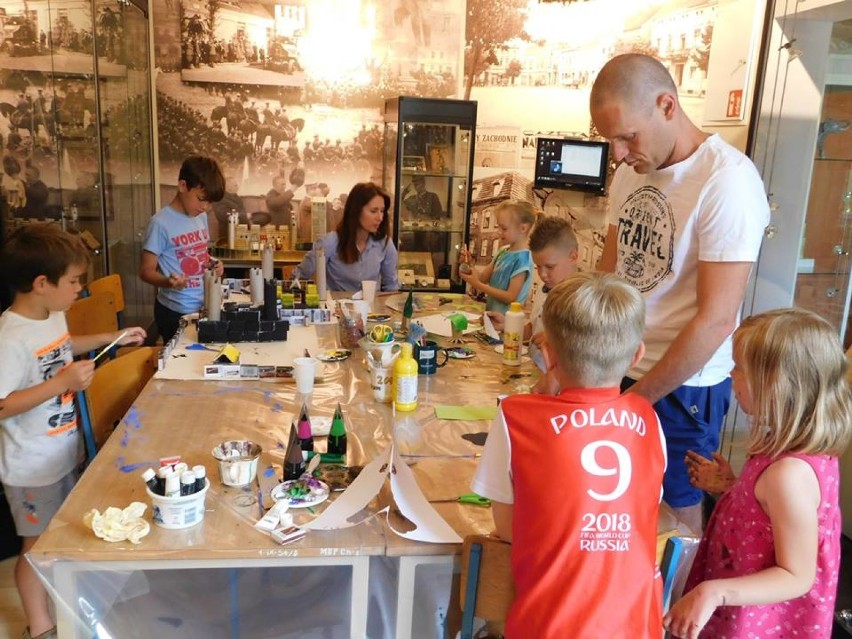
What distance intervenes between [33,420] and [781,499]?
1921 millimetres

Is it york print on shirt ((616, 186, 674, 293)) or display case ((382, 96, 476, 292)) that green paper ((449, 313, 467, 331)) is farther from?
display case ((382, 96, 476, 292))

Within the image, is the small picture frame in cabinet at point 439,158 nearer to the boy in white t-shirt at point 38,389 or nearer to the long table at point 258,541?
the long table at point 258,541

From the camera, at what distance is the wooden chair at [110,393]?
2.11 meters

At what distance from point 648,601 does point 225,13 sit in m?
4.92

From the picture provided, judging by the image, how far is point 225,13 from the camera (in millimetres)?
4945

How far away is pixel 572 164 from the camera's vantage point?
15.8ft

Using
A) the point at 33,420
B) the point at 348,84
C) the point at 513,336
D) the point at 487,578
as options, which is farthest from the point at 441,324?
the point at 348,84

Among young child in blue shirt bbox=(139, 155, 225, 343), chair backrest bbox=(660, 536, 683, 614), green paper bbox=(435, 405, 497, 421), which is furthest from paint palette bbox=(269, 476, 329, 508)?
young child in blue shirt bbox=(139, 155, 225, 343)

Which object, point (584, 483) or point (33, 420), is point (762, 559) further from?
point (33, 420)

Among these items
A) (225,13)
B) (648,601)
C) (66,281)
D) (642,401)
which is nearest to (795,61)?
(642,401)

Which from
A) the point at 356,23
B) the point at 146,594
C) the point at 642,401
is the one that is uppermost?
the point at 356,23

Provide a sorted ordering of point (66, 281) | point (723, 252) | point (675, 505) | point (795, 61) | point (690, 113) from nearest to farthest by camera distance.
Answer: point (723, 252) → point (675, 505) → point (66, 281) → point (795, 61) → point (690, 113)

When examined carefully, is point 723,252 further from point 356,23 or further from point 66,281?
point 356,23

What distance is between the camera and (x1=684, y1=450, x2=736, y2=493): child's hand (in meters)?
1.59
